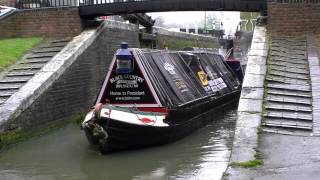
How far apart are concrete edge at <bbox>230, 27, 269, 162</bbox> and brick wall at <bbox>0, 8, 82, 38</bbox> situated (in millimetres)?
6283

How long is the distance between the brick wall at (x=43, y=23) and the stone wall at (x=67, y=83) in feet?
2.17

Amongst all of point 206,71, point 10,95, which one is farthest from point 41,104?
point 206,71

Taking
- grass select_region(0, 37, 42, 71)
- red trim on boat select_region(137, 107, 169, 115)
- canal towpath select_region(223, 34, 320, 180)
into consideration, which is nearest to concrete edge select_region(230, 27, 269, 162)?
canal towpath select_region(223, 34, 320, 180)

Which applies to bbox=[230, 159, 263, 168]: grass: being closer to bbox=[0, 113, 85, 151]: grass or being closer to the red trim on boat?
the red trim on boat

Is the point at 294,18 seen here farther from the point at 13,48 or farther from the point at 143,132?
the point at 13,48

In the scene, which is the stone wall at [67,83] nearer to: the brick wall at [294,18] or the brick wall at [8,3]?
the brick wall at [8,3]

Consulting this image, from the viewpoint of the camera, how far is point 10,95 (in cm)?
1221

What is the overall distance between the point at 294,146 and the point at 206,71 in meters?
7.93

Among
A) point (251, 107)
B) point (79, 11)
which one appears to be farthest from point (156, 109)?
point (79, 11)

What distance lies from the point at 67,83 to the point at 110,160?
4.82m

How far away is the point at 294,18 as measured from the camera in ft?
48.5

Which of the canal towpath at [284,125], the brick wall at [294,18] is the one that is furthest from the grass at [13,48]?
the brick wall at [294,18]

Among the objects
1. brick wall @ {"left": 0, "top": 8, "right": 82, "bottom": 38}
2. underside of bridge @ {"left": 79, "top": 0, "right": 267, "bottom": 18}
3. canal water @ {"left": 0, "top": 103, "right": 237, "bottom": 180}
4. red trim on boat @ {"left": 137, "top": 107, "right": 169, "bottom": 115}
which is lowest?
canal water @ {"left": 0, "top": 103, "right": 237, "bottom": 180}

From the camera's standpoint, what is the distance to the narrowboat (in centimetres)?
1016
